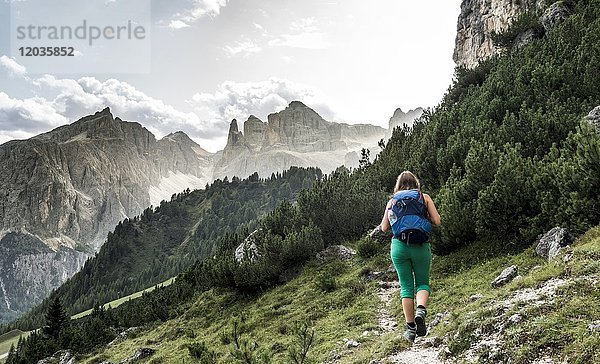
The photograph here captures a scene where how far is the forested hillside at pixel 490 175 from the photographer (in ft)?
46.2

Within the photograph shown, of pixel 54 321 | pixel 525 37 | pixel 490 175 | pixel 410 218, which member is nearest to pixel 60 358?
pixel 54 321

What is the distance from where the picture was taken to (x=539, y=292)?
8062 millimetres

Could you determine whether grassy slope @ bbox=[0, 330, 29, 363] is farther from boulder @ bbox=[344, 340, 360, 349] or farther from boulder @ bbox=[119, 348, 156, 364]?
boulder @ bbox=[344, 340, 360, 349]

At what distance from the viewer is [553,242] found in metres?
12.2

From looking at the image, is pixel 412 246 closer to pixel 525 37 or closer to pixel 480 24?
pixel 525 37

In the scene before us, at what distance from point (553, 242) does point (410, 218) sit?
308 inches

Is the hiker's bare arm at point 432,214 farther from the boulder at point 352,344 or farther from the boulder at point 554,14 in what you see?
the boulder at point 554,14

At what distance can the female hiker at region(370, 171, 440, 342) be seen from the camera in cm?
688

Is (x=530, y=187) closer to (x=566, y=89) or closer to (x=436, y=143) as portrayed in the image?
(x=566, y=89)

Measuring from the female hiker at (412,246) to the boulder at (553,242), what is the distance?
6.39 metres

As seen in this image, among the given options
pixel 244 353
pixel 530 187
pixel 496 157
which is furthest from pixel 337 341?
pixel 496 157

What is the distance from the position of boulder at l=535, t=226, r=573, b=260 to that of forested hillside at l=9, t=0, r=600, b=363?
470 mm

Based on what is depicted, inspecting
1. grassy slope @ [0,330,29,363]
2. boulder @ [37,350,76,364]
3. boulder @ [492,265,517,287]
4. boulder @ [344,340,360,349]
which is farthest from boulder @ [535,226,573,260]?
grassy slope @ [0,330,29,363]

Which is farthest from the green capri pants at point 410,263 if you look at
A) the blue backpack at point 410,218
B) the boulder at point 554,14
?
the boulder at point 554,14
